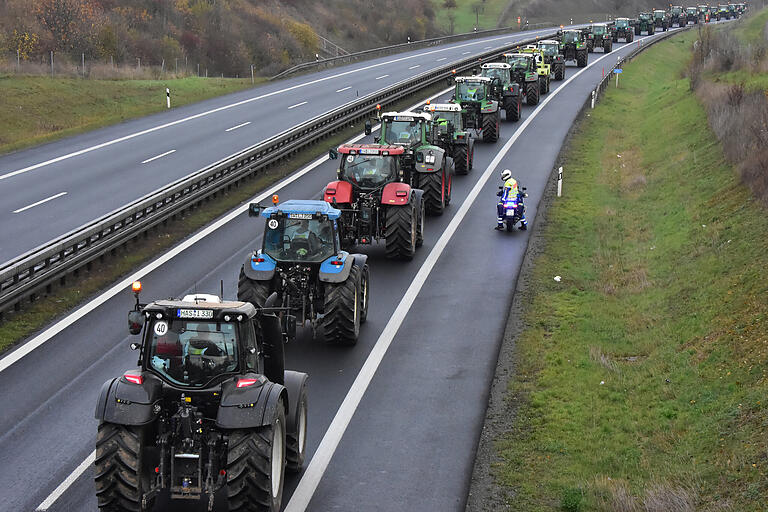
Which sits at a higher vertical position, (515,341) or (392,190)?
(392,190)

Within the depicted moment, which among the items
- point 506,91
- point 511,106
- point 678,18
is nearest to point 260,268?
point 511,106

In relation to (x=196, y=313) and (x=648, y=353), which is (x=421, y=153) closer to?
(x=648, y=353)

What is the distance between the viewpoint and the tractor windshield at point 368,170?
24.3 metres

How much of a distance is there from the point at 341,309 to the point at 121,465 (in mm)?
7474

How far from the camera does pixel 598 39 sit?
273 ft

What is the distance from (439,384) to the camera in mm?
17094

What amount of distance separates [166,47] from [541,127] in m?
32.7

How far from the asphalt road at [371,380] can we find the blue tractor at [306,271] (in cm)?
75

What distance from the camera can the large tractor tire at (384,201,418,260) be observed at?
2366cm

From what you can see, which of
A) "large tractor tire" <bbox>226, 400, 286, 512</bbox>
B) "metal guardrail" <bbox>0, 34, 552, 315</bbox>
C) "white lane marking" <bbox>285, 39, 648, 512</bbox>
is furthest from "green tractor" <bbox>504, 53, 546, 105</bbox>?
"large tractor tire" <bbox>226, 400, 286, 512</bbox>

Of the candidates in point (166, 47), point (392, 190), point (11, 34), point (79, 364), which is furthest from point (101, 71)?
point (79, 364)

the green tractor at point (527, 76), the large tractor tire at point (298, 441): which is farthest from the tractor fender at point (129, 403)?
the green tractor at point (527, 76)

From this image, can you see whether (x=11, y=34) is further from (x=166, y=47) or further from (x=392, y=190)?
(x=392, y=190)

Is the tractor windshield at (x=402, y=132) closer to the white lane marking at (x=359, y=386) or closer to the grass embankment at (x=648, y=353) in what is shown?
the white lane marking at (x=359, y=386)
